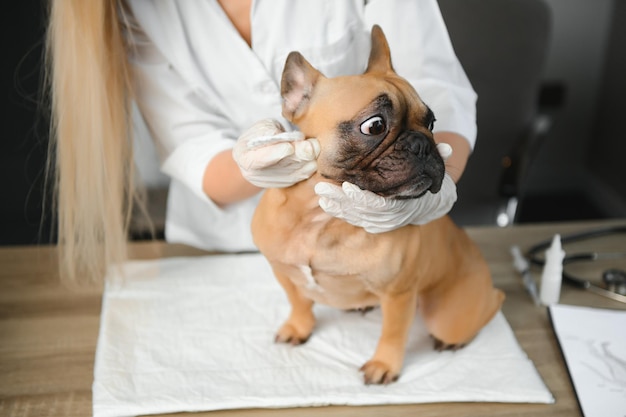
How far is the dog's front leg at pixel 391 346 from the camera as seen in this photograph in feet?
2.81

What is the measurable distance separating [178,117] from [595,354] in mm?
655

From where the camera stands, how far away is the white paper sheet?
85 centimetres

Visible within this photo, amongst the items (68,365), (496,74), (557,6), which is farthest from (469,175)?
(557,6)

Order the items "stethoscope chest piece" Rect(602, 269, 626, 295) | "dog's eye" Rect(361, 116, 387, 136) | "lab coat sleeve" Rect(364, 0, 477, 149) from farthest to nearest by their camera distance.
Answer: "stethoscope chest piece" Rect(602, 269, 626, 295) < "lab coat sleeve" Rect(364, 0, 477, 149) < "dog's eye" Rect(361, 116, 387, 136)

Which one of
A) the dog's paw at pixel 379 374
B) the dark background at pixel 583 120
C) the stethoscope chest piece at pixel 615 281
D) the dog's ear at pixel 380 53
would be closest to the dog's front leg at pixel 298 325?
the dog's paw at pixel 379 374

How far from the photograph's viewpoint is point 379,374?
88 cm

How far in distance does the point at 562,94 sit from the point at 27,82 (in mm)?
1507

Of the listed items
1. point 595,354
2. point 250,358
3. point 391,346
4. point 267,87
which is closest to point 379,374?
point 391,346

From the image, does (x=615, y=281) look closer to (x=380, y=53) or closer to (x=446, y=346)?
(x=446, y=346)

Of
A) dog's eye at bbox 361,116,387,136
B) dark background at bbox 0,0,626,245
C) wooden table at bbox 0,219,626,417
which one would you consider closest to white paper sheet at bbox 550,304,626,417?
wooden table at bbox 0,219,626,417

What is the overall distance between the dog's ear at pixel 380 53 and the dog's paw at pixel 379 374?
0.36 meters

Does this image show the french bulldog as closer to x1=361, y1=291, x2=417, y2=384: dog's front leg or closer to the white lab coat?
x1=361, y1=291, x2=417, y2=384: dog's front leg

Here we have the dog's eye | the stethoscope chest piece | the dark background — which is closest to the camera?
the dog's eye

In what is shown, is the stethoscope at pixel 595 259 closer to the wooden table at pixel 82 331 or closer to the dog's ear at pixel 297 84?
the wooden table at pixel 82 331
